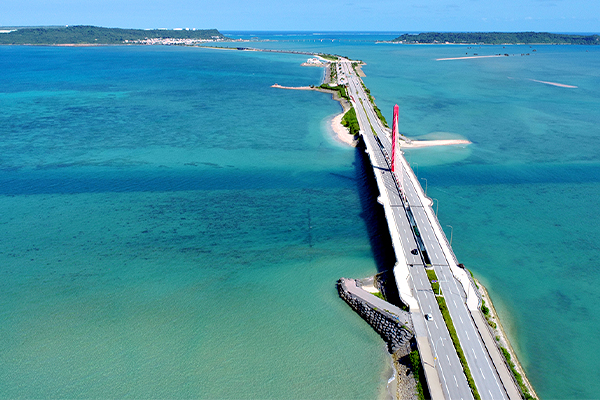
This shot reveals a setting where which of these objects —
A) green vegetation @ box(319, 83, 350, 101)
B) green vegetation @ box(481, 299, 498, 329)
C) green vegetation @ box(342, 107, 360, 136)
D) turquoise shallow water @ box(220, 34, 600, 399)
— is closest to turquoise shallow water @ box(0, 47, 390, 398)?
green vegetation @ box(342, 107, 360, 136)

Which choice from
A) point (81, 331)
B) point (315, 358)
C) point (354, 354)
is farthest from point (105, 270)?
point (354, 354)

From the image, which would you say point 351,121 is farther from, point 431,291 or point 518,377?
point 518,377

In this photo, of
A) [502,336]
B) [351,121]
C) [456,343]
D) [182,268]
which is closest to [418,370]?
[456,343]

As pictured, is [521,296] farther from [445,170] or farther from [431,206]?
[445,170]

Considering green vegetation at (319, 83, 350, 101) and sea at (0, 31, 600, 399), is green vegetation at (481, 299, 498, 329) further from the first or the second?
green vegetation at (319, 83, 350, 101)

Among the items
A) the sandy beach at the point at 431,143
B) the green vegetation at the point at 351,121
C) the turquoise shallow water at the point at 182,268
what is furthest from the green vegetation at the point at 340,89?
the turquoise shallow water at the point at 182,268

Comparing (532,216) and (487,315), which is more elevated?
(532,216)

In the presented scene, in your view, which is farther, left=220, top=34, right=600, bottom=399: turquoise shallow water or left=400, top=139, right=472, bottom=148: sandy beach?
left=400, top=139, right=472, bottom=148: sandy beach
